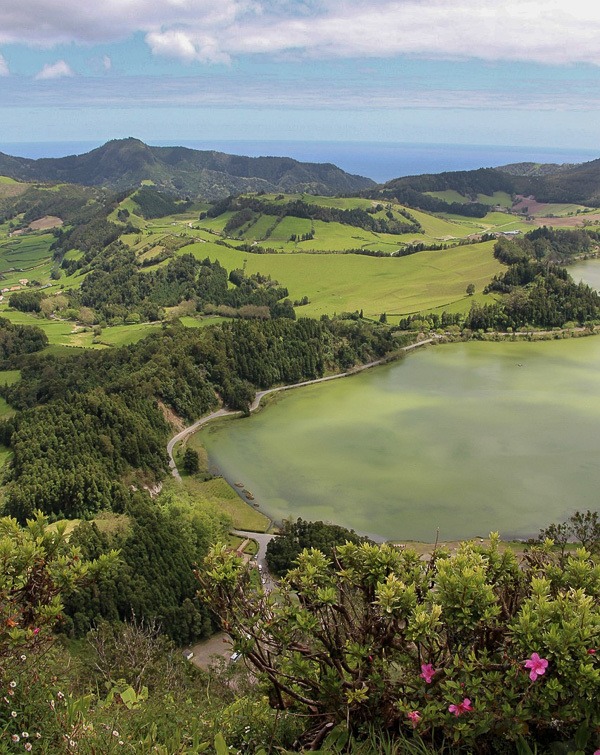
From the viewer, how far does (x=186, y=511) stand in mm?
38781

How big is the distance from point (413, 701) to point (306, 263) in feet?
378

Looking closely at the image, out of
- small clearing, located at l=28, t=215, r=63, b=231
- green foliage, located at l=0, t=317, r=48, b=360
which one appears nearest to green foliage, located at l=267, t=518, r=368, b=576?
green foliage, located at l=0, t=317, r=48, b=360

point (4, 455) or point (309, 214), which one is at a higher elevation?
point (309, 214)

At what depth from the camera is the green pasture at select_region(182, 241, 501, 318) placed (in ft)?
328

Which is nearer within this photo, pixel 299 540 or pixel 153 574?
pixel 153 574

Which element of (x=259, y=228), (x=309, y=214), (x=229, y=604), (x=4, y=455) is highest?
(x=309, y=214)

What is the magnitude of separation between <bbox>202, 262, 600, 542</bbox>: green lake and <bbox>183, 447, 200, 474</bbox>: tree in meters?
1.97

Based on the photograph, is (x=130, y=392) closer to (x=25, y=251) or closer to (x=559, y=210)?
(x=25, y=251)

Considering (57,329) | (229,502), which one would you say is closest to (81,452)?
(229,502)

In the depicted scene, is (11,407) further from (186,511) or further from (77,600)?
(77,600)

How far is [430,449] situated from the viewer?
4966cm

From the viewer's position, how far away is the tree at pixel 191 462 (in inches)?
1934

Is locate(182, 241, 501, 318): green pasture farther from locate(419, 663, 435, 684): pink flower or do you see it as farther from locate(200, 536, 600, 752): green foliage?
locate(419, 663, 435, 684): pink flower

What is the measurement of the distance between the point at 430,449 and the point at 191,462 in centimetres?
1827
